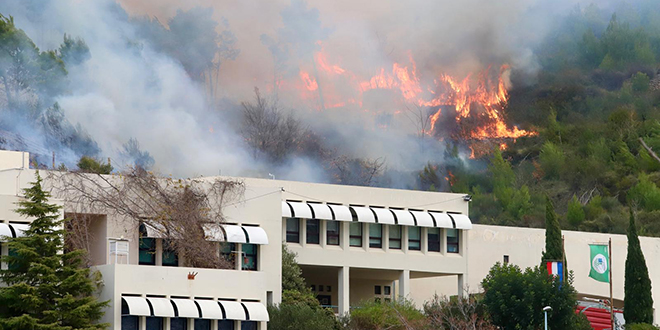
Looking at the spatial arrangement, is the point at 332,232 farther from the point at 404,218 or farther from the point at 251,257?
the point at 251,257

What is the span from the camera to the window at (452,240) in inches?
2263

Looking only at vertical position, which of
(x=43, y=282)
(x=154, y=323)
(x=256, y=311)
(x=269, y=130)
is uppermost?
(x=269, y=130)

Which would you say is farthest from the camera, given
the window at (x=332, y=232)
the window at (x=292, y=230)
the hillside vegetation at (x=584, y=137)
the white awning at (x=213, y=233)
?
the hillside vegetation at (x=584, y=137)

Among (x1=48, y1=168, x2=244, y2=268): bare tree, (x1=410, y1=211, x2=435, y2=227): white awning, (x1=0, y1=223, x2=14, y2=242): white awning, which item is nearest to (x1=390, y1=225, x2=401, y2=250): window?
(x1=410, y1=211, x2=435, y2=227): white awning

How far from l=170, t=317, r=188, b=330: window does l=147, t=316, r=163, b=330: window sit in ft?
1.32

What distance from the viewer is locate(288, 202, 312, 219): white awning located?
52.7 m

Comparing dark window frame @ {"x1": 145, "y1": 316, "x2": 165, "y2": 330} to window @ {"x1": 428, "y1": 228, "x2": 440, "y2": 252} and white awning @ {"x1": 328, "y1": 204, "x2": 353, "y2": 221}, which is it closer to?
white awning @ {"x1": 328, "y1": 204, "x2": 353, "y2": 221}

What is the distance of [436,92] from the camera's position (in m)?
108

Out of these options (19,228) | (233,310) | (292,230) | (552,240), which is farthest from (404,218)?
(19,228)

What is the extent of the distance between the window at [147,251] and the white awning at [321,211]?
10.0 meters

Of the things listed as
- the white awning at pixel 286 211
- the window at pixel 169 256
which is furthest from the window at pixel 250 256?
the white awning at pixel 286 211

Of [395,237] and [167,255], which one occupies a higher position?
[395,237]

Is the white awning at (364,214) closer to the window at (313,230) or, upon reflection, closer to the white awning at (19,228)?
the window at (313,230)

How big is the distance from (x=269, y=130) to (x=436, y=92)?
20.8 meters
